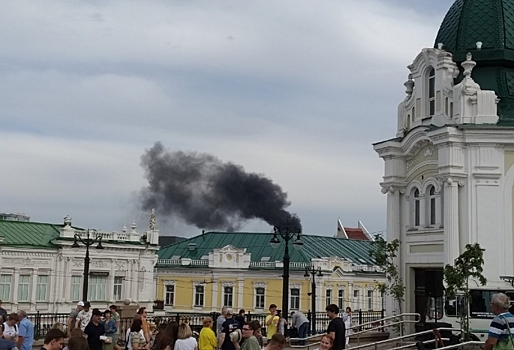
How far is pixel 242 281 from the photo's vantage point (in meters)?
64.8

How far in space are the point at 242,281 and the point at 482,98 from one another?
1604 inches

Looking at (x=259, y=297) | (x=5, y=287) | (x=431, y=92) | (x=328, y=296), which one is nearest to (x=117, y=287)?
(x=5, y=287)

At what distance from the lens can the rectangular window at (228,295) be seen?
64625 mm

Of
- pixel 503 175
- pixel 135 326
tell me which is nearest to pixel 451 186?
pixel 503 175

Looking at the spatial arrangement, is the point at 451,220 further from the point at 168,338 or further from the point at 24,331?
the point at 168,338

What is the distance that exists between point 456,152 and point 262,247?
43.6 metres

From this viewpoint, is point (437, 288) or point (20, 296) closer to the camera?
point (437, 288)

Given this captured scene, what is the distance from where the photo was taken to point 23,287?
187 ft

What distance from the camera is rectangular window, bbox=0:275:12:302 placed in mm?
55312

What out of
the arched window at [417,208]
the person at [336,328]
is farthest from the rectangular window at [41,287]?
the person at [336,328]

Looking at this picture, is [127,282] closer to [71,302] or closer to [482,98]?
[71,302]

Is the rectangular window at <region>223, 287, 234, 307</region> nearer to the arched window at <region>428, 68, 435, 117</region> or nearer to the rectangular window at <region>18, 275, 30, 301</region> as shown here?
the rectangular window at <region>18, 275, 30, 301</region>

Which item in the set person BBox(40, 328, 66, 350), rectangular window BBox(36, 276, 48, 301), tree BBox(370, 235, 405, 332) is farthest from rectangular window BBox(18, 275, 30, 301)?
person BBox(40, 328, 66, 350)

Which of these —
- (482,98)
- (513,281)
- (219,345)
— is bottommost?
(219,345)
